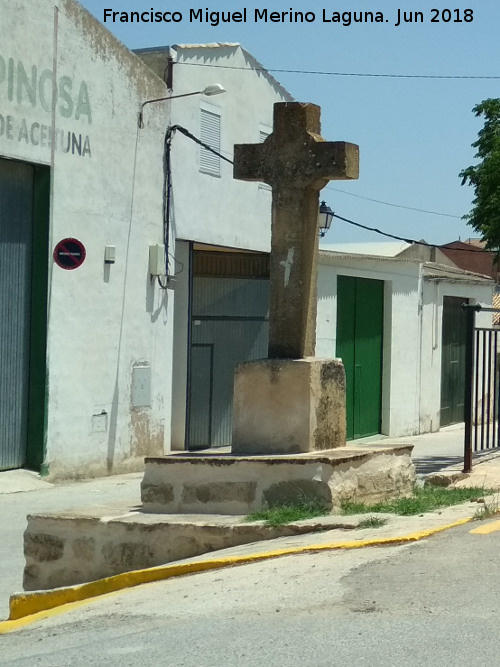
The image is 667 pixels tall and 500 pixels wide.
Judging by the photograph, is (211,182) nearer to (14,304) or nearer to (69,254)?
(69,254)

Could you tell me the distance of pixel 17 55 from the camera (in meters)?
14.0

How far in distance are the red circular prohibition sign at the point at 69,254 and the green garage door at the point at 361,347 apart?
7.43 m

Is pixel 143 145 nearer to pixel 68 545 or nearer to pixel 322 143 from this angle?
pixel 322 143

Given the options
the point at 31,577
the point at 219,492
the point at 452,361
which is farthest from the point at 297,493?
the point at 452,361

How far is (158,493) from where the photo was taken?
9.01 meters

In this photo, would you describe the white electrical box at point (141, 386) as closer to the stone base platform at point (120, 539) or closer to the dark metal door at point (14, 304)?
the dark metal door at point (14, 304)

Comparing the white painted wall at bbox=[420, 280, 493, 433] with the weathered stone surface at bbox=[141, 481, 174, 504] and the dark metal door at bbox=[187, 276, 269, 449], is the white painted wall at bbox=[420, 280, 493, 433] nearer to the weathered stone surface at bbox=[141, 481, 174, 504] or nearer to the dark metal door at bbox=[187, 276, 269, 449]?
the dark metal door at bbox=[187, 276, 269, 449]

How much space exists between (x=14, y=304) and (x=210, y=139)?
17.1ft

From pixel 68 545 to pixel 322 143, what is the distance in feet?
12.3

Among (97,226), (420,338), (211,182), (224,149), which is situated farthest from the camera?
(420,338)

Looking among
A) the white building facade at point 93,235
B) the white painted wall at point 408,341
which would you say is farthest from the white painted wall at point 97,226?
the white painted wall at point 408,341

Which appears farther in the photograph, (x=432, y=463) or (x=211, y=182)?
(x=211, y=182)

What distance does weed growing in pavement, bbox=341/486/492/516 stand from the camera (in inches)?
344

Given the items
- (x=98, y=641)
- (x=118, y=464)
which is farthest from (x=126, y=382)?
(x=98, y=641)
